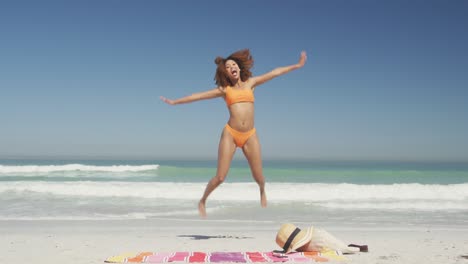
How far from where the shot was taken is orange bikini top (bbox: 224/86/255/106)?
7.22 meters

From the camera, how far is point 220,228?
10.1m

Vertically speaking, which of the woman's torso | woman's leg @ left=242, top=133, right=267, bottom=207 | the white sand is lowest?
the white sand

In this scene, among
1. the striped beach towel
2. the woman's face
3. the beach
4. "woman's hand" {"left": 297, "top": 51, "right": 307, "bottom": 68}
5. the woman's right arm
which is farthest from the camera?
the beach

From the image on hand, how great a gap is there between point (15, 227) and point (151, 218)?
2.87 m

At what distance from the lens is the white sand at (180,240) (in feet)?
22.7

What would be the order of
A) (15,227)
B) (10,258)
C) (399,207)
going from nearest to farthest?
(10,258), (15,227), (399,207)

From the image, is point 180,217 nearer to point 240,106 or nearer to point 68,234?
point 68,234

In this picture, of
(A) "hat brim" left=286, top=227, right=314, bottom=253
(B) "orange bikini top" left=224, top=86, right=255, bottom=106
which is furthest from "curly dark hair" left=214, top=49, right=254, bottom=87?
(A) "hat brim" left=286, top=227, right=314, bottom=253

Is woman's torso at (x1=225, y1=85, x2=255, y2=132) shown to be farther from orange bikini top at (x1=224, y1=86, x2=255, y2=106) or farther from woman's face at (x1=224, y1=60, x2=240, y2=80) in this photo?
woman's face at (x1=224, y1=60, x2=240, y2=80)

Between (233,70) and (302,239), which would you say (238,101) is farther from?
(302,239)

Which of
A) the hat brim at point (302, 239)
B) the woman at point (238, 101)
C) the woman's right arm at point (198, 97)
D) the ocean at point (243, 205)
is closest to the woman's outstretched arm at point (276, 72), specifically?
the woman at point (238, 101)

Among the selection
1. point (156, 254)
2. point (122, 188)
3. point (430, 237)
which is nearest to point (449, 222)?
point (430, 237)

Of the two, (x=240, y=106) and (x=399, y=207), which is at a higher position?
(x=240, y=106)

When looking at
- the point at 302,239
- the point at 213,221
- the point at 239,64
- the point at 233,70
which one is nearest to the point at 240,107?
the point at 233,70
